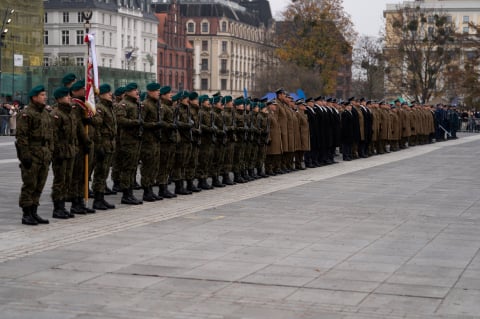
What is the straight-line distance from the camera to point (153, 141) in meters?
17.5

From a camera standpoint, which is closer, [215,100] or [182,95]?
[182,95]

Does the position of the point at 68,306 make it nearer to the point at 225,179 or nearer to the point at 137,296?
the point at 137,296

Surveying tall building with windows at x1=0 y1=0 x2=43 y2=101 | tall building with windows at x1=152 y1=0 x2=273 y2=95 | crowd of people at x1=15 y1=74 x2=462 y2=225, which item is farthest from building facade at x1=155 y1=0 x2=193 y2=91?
crowd of people at x1=15 y1=74 x2=462 y2=225

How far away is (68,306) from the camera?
881cm

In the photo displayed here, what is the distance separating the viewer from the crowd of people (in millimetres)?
14148

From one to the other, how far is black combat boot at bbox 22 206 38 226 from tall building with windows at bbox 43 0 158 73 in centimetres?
9561

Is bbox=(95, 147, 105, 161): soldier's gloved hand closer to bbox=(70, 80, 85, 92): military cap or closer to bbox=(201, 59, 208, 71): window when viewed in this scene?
bbox=(70, 80, 85, 92): military cap

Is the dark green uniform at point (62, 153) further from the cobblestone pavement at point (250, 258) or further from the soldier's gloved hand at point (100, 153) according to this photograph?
the soldier's gloved hand at point (100, 153)

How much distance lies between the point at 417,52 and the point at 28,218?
69.3 m

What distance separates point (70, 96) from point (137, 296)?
6.95 metres

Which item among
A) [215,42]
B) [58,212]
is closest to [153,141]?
[58,212]

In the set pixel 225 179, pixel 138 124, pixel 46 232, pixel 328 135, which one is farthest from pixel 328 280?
pixel 328 135

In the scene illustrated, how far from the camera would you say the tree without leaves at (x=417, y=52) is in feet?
263

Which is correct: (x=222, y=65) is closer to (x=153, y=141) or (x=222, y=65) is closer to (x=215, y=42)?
(x=215, y=42)
